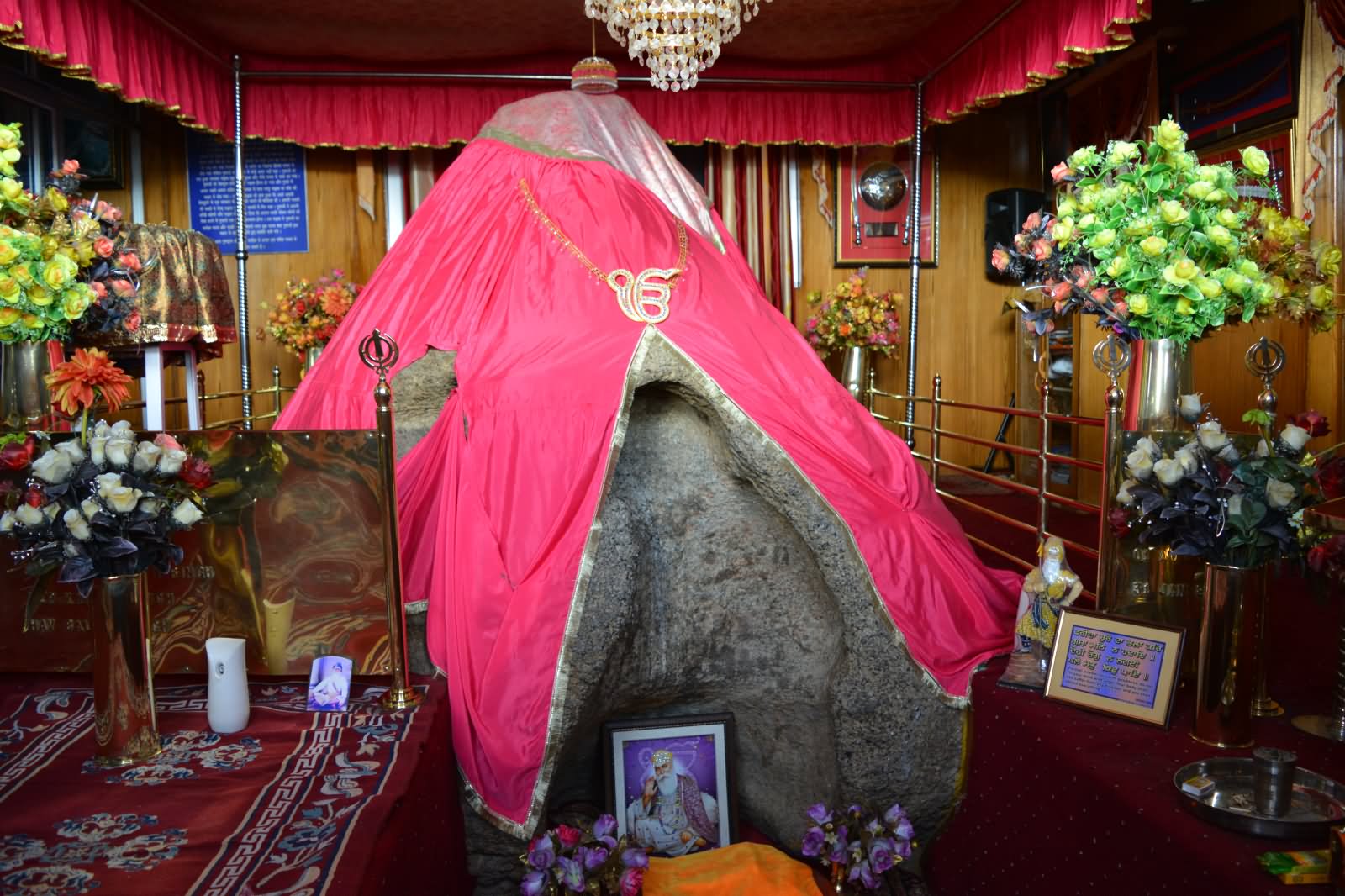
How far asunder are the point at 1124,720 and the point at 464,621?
142 cm

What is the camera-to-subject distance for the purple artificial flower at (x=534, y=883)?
85.1 inches

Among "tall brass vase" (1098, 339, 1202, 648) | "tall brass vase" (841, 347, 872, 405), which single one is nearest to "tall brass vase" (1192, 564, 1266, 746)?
"tall brass vase" (1098, 339, 1202, 648)

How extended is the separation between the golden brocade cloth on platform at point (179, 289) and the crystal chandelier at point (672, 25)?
4.76ft

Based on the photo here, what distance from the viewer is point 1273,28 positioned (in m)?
3.50

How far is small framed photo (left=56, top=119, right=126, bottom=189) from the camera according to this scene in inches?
183

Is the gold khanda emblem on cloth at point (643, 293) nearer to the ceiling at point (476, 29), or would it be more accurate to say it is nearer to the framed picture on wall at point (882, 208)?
the ceiling at point (476, 29)

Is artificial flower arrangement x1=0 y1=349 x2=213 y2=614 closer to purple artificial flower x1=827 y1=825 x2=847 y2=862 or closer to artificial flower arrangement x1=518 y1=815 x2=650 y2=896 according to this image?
artificial flower arrangement x1=518 y1=815 x2=650 y2=896

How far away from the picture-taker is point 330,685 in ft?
7.07

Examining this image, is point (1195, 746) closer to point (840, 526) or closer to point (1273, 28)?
point (840, 526)

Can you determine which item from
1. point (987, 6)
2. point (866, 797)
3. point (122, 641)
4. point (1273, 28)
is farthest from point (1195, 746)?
point (987, 6)

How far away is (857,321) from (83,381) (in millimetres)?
4088

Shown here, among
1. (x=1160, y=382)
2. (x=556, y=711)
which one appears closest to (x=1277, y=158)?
(x=1160, y=382)

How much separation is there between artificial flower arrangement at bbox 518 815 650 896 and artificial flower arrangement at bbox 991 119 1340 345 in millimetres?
1654

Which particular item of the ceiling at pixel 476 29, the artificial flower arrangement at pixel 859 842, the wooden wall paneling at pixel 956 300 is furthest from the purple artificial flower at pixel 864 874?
the wooden wall paneling at pixel 956 300
